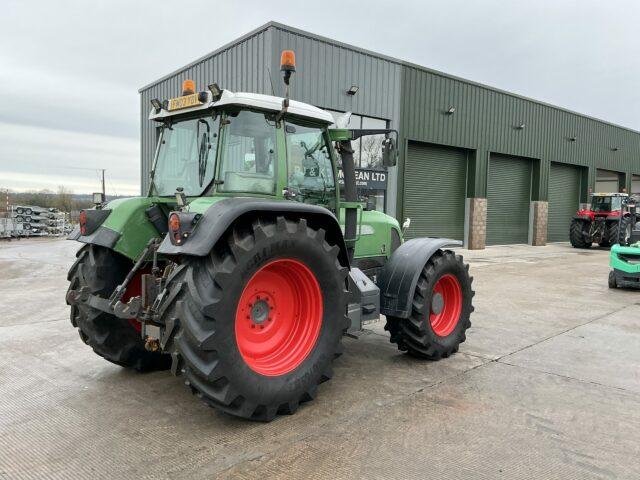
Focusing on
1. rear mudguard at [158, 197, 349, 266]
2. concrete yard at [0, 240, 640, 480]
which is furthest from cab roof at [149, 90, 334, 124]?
concrete yard at [0, 240, 640, 480]

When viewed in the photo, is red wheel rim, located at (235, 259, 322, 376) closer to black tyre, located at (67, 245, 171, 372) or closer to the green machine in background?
black tyre, located at (67, 245, 171, 372)

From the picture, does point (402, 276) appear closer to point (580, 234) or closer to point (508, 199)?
point (508, 199)

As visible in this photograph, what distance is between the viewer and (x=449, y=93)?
17.6m

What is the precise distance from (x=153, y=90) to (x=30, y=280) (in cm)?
1037

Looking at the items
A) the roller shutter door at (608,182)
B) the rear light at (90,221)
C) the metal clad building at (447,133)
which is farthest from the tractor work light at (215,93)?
the roller shutter door at (608,182)

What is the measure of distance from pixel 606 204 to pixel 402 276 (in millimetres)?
20232

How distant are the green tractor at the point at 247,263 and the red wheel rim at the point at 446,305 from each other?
66 mm

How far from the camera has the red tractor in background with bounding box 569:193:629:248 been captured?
20.9 m

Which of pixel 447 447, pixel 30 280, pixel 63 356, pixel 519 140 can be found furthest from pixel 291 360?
pixel 519 140

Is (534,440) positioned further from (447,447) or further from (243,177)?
(243,177)

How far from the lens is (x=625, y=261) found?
9688 millimetres

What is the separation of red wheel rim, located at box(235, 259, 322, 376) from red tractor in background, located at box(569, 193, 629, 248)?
20.7m

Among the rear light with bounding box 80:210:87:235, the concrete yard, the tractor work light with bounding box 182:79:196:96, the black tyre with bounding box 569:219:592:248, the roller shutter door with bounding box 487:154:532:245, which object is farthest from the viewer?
the black tyre with bounding box 569:219:592:248

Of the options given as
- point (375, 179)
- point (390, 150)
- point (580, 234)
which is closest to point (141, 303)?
point (390, 150)
